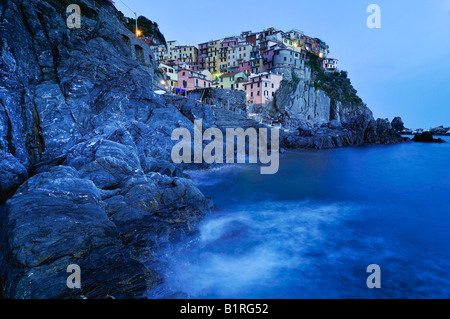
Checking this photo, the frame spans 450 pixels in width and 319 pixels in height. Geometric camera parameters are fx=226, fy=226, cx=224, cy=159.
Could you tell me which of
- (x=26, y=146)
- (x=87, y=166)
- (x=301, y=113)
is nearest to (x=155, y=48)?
(x=301, y=113)

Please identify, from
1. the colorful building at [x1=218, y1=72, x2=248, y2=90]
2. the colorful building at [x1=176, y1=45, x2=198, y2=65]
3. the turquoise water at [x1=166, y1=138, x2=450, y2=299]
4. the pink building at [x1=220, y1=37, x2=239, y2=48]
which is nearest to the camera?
the turquoise water at [x1=166, y1=138, x2=450, y2=299]

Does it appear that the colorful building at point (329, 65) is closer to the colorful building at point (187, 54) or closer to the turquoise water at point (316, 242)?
the colorful building at point (187, 54)

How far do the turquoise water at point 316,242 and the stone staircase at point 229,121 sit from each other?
15.2 metres

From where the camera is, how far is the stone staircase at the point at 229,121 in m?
33.4

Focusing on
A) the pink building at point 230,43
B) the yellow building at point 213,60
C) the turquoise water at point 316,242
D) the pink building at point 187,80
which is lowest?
the turquoise water at point 316,242

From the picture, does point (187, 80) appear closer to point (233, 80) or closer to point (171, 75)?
point (171, 75)

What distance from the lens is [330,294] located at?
22.6 ft

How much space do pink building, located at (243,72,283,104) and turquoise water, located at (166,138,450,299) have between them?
4790 centimetres

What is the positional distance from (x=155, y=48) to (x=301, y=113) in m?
48.3

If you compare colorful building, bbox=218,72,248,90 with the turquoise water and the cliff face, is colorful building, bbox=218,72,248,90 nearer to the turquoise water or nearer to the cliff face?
the cliff face

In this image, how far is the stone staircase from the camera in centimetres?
3341

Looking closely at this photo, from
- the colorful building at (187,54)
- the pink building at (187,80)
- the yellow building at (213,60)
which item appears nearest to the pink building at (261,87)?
the pink building at (187,80)

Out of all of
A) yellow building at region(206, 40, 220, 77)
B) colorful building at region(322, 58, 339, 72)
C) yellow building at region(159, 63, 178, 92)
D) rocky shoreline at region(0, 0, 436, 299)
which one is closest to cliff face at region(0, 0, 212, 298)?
rocky shoreline at region(0, 0, 436, 299)
